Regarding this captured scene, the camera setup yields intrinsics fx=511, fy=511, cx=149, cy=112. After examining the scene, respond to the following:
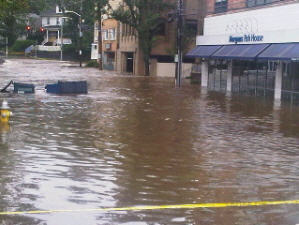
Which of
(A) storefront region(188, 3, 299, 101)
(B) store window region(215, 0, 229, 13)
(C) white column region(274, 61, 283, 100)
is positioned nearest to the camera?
(A) storefront region(188, 3, 299, 101)

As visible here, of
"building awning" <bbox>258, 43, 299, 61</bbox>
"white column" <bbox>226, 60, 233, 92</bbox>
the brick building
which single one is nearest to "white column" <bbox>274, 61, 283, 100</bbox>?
"building awning" <bbox>258, 43, 299, 61</bbox>

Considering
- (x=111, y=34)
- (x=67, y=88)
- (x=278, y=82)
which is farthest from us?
(x=111, y=34)

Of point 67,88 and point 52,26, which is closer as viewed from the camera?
point 67,88

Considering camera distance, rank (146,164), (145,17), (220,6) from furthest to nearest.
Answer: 1. (145,17)
2. (220,6)
3. (146,164)

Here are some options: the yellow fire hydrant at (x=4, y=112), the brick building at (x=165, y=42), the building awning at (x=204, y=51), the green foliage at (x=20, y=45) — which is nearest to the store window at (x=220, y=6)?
the building awning at (x=204, y=51)

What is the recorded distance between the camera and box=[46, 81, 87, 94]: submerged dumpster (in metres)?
31.0

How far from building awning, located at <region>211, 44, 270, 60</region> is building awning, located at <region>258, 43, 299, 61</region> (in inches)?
31.8

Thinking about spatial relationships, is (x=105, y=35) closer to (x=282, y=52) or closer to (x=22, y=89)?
(x=22, y=89)

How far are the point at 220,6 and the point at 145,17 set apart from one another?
1820 centimetres

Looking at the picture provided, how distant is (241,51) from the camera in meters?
32.9

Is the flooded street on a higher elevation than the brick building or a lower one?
lower

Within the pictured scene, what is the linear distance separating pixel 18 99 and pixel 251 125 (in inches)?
512

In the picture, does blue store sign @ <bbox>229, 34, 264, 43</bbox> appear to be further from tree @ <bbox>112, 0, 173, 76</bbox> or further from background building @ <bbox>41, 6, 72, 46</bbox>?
background building @ <bbox>41, 6, 72, 46</bbox>

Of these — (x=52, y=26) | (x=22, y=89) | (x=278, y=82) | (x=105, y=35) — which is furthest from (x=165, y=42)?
(x=52, y=26)
